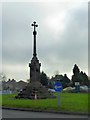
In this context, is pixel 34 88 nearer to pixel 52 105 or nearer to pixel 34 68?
pixel 34 68

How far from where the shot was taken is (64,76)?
127 meters

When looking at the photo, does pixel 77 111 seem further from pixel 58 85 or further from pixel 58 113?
pixel 58 85

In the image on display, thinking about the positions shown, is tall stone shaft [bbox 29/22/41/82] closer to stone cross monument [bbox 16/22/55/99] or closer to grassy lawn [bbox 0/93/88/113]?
stone cross monument [bbox 16/22/55/99]

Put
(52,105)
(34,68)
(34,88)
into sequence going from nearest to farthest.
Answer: (52,105)
(34,88)
(34,68)

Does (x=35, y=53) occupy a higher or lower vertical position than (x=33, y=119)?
higher

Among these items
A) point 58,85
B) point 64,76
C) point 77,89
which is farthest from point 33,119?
point 64,76

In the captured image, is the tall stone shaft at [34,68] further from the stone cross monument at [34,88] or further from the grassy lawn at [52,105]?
the grassy lawn at [52,105]

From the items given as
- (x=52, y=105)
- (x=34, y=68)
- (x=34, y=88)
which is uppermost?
(x=34, y=68)

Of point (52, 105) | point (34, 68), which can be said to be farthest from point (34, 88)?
point (52, 105)

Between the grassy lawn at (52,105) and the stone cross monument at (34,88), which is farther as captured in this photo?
the stone cross monument at (34,88)

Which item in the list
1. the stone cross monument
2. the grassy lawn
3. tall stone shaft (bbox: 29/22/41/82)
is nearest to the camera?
the grassy lawn

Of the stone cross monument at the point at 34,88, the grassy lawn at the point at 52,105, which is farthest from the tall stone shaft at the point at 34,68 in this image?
the grassy lawn at the point at 52,105

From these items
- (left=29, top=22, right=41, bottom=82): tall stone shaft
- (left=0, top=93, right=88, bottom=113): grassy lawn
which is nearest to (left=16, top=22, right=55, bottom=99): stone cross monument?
(left=29, top=22, right=41, bottom=82): tall stone shaft

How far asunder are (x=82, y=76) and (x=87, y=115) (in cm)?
9809
